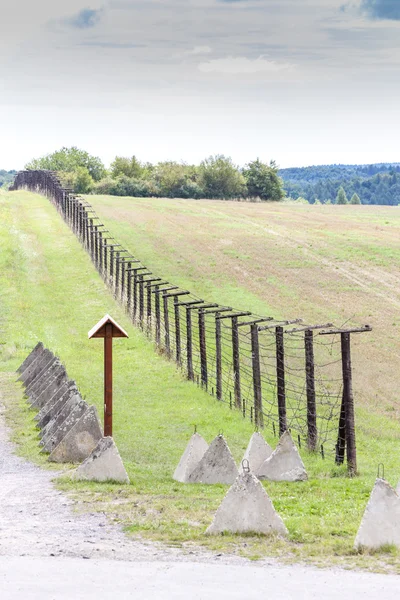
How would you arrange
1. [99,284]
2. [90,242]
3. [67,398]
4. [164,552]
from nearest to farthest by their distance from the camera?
[164,552] → [67,398] → [99,284] → [90,242]

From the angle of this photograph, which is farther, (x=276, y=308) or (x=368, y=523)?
(x=276, y=308)

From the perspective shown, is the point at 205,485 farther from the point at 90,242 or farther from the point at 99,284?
the point at 90,242

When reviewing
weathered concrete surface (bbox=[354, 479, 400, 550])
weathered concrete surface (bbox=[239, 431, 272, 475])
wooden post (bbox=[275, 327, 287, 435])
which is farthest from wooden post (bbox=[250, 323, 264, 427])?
weathered concrete surface (bbox=[354, 479, 400, 550])

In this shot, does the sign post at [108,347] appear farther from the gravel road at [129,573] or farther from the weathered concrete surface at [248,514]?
the weathered concrete surface at [248,514]

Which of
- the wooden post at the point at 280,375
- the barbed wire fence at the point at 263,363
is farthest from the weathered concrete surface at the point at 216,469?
the wooden post at the point at 280,375

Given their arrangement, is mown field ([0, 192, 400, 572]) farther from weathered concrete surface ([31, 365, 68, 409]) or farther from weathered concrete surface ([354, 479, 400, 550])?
weathered concrete surface ([31, 365, 68, 409])

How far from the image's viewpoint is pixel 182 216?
82875 millimetres

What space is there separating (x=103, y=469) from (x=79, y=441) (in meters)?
2.00

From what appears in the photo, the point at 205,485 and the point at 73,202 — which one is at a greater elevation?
the point at 73,202

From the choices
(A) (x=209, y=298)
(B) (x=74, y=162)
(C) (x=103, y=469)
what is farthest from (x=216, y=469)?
(B) (x=74, y=162)

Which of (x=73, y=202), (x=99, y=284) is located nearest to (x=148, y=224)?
(x=73, y=202)

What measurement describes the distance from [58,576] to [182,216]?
239 ft

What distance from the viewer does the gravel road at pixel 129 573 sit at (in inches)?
394

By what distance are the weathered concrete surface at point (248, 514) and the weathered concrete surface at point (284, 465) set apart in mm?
4500
